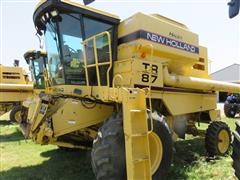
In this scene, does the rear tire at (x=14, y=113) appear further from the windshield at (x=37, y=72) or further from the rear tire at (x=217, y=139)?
the rear tire at (x=217, y=139)

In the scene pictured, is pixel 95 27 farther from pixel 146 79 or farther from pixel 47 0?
pixel 146 79

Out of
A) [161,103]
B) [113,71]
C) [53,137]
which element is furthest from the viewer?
[161,103]

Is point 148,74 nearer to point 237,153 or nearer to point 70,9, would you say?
point 70,9

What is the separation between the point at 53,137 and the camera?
17.0 ft

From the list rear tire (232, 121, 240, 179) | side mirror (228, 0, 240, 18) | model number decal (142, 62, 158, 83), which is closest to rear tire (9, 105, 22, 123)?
model number decal (142, 62, 158, 83)

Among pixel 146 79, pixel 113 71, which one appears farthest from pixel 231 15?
pixel 113 71

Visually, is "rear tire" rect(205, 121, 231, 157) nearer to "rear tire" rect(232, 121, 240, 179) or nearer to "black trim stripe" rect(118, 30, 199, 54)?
"black trim stripe" rect(118, 30, 199, 54)

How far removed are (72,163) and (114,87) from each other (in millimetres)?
2384

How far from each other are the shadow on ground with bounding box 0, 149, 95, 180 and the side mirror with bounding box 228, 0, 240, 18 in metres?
3.51

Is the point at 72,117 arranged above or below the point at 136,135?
above

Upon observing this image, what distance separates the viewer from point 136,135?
13.5ft

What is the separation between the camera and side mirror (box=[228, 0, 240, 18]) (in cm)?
376

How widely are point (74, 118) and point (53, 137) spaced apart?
468mm

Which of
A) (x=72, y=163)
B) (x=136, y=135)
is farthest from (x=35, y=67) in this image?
(x=136, y=135)
